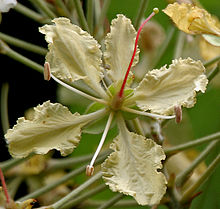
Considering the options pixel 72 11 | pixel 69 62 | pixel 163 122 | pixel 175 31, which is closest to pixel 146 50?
pixel 175 31

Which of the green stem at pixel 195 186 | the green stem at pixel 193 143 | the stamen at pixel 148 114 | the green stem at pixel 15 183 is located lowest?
the green stem at pixel 15 183

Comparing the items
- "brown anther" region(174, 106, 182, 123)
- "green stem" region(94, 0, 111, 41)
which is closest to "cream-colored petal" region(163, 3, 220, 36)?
"brown anther" region(174, 106, 182, 123)

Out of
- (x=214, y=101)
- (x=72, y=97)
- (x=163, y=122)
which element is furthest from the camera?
(x=72, y=97)

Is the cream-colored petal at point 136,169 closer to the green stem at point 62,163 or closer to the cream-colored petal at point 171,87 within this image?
the cream-colored petal at point 171,87

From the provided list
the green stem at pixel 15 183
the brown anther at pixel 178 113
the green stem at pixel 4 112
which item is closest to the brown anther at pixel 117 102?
the brown anther at pixel 178 113

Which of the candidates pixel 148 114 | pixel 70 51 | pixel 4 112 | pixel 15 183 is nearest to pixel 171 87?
pixel 148 114

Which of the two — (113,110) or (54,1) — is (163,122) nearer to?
(113,110)
